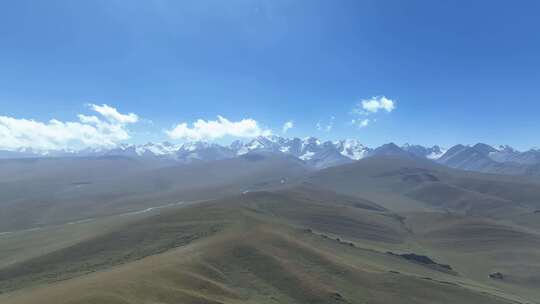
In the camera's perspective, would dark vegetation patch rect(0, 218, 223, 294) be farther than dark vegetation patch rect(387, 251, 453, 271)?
No

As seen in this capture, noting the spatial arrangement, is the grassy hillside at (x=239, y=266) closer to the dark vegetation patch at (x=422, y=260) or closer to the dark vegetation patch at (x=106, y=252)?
the dark vegetation patch at (x=106, y=252)

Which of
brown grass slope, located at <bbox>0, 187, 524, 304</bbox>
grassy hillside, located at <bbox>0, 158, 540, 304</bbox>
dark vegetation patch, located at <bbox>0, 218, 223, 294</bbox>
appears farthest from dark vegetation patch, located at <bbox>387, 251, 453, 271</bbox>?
dark vegetation patch, located at <bbox>0, 218, 223, 294</bbox>

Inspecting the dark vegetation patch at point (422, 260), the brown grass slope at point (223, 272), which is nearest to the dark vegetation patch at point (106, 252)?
the brown grass slope at point (223, 272)

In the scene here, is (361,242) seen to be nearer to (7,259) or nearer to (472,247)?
(472,247)

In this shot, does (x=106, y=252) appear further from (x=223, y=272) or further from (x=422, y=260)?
(x=422, y=260)

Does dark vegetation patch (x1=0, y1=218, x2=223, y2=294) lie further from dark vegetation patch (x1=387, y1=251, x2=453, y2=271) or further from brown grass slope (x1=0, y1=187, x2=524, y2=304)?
dark vegetation patch (x1=387, y1=251, x2=453, y2=271)

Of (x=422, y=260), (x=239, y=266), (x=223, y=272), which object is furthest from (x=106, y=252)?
(x=422, y=260)

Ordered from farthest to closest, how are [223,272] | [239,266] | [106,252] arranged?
[106,252] → [239,266] → [223,272]

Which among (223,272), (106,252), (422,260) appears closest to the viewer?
(223,272)

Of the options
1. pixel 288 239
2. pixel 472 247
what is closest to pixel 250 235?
pixel 288 239

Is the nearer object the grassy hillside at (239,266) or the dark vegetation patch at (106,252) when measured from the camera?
the grassy hillside at (239,266)

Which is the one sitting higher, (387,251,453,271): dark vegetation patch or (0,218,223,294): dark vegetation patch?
(0,218,223,294): dark vegetation patch
